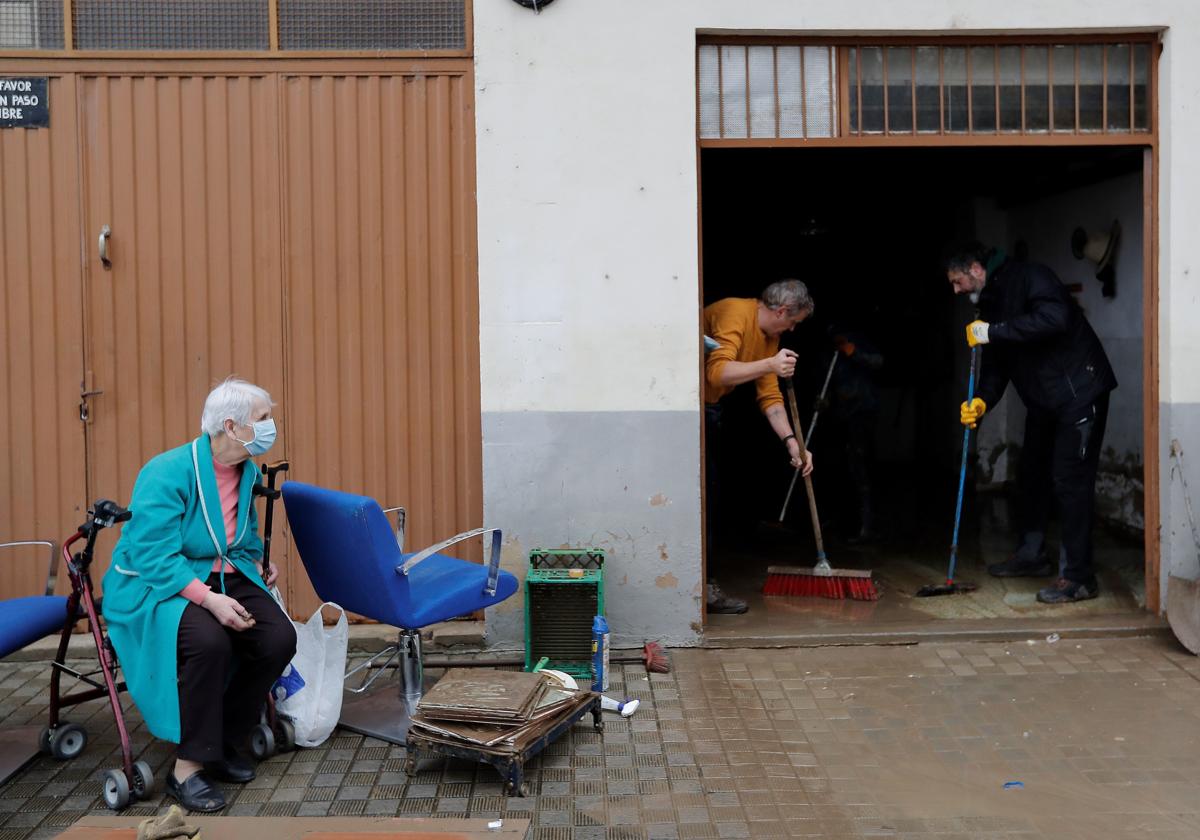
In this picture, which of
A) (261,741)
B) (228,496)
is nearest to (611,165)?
(228,496)

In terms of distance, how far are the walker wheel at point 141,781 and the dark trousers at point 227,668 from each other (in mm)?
155

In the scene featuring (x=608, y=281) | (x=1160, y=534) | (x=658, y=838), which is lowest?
(x=658, y=838)

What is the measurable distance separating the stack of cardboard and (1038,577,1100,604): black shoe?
3156 mm

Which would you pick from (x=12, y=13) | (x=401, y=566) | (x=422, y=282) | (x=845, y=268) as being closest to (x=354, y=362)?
(x=422, y=282)

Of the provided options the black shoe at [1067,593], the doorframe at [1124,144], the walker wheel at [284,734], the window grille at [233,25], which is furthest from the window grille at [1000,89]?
the walker wheel at [284,734]

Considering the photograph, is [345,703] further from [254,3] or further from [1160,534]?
[1160,534]

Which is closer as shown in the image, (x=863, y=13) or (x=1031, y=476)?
(x=863, y=13)

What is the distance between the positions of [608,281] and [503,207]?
64 cm

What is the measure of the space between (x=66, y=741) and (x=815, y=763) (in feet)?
9.85

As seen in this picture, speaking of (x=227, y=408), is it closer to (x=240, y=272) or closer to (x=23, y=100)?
(x=240, y=272)

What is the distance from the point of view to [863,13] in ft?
19.3

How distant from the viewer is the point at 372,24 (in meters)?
5.96

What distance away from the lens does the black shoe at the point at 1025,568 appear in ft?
23.9

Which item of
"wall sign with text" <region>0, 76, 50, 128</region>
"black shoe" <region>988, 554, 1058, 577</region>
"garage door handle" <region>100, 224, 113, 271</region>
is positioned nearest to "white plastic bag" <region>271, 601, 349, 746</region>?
"garage door handle" <region>100, 224, 113, 271</region>
